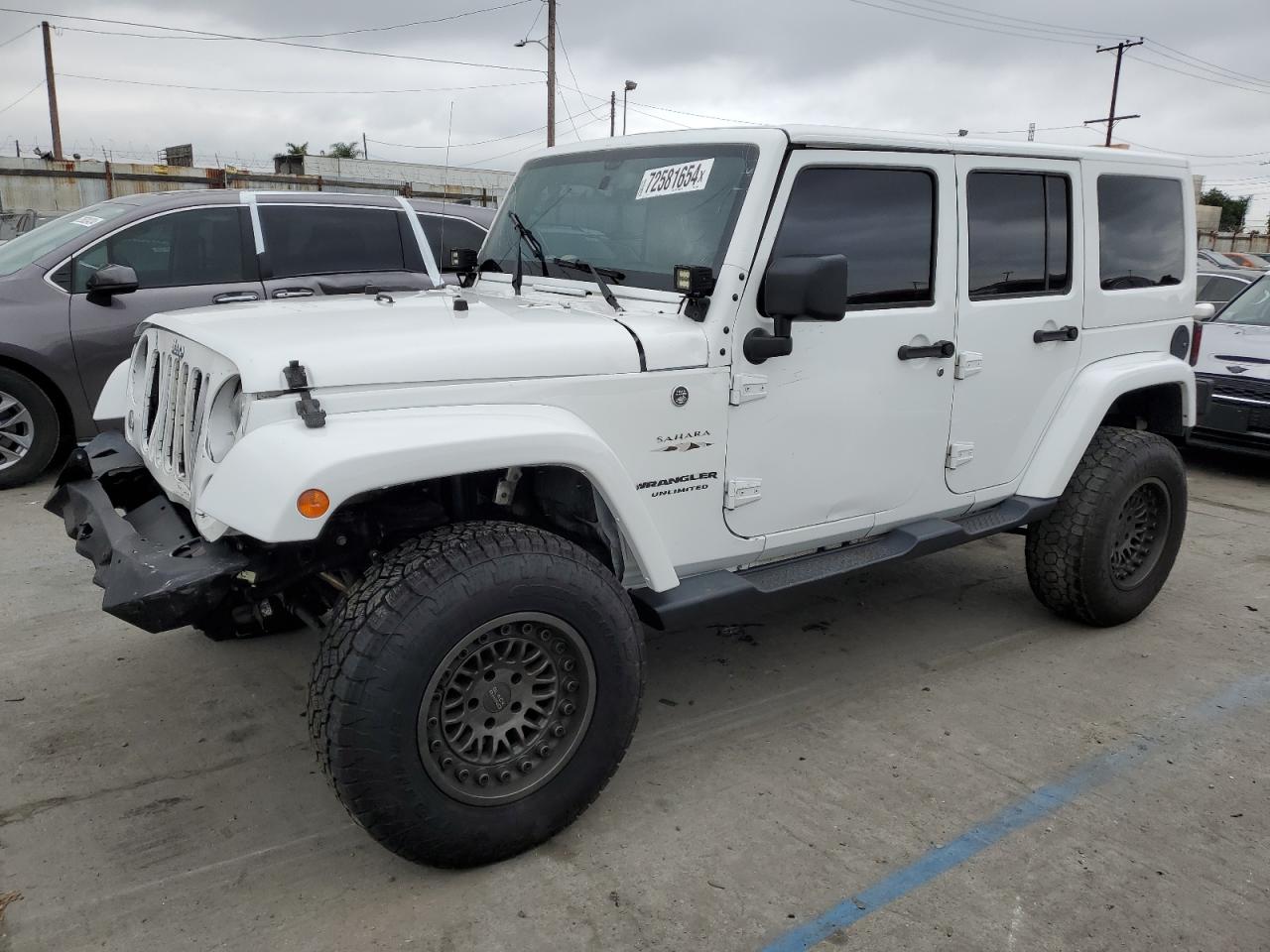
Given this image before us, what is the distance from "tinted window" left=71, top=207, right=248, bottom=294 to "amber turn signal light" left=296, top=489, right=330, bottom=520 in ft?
15.2

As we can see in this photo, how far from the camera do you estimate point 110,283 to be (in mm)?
5605

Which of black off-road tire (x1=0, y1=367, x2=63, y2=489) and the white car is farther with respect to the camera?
the white car

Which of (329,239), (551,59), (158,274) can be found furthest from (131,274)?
(551,59)

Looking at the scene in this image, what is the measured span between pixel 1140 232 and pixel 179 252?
5.50 m

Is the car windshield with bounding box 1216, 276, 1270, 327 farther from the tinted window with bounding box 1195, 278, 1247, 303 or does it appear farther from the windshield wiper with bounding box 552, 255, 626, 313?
the windshield wiper with bounding box 552, 255, 626, 313

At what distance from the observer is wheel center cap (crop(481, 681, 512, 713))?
Answer: 8.48 ft

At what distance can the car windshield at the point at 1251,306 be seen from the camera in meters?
8.07

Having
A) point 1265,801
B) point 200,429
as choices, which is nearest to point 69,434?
point 200,429

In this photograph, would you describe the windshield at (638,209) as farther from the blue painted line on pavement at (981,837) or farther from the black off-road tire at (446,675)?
the blue painted line on pavement at (981,837)

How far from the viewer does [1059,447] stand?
4039 mm

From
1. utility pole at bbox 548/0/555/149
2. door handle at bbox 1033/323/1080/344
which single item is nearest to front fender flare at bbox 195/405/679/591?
door handle at bbox 1033/323/1080/344

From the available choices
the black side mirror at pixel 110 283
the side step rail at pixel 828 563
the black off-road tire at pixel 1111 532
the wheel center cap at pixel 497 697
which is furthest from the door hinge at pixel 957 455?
the black side mirror at pixel 110 283

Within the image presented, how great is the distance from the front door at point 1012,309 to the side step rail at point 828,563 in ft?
0.47

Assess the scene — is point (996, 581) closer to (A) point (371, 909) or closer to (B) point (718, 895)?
(B) point (718, 895)
